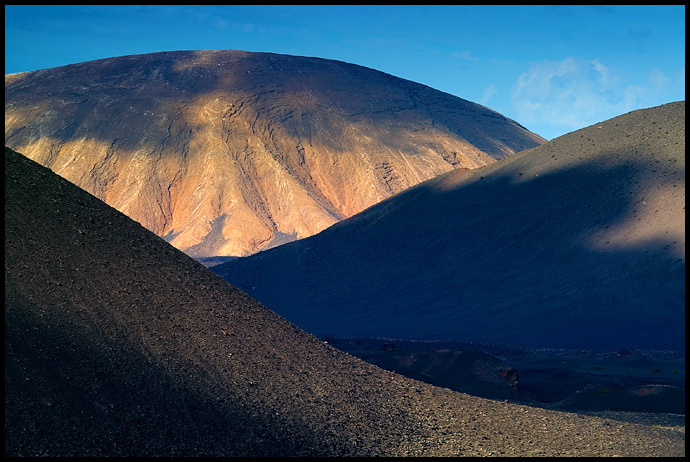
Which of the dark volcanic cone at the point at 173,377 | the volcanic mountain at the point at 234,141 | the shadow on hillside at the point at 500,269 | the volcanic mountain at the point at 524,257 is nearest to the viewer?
the dark volcanic cone at the point at 173,377

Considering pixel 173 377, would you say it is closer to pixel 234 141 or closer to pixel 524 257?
pixel 524 257

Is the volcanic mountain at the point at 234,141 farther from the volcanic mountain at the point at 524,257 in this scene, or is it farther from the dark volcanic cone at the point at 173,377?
the dark volcanic cone at the point at 173,377

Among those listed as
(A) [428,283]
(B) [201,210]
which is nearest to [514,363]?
(A) [428,283]

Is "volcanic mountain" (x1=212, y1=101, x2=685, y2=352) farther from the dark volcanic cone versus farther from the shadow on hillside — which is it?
the dark volcanic cone

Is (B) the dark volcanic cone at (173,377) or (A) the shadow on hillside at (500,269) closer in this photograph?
(B) the dark volcanic cone at (173,377)

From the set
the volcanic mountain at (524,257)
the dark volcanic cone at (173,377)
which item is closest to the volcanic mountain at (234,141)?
the volcanic mountain at (524,257)

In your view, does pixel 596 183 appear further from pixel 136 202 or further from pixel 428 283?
pixel 136 202
